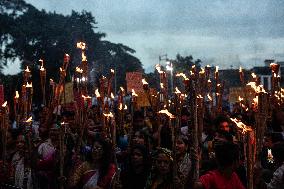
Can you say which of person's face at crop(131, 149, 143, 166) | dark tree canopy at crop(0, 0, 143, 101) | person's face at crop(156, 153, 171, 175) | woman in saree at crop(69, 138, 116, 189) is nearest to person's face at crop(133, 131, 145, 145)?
person's face at crop(131, 149, 143, 166)

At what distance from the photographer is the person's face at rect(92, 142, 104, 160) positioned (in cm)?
512

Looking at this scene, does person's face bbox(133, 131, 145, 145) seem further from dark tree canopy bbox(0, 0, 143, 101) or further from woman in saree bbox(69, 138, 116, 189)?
dark tree canopy bbox(0, 0, 143, 101)

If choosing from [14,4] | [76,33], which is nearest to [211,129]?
[76,33]

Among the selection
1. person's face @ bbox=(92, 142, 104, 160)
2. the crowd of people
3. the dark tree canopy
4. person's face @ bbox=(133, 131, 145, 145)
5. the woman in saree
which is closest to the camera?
the crowd of people

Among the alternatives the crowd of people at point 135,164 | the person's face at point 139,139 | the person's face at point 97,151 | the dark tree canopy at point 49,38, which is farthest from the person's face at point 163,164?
the dark tree canopy at point 49,38

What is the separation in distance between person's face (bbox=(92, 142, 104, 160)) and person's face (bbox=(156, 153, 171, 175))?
0.85 metres

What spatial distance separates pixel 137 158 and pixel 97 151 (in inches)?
20.0

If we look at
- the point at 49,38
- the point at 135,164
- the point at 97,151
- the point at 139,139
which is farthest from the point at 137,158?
the point at 49,38

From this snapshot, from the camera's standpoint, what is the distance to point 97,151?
202 inches

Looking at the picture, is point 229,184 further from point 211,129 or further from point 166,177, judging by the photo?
point 211,129

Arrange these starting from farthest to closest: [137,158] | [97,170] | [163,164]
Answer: [137,158] → [97,170] → [163,164]

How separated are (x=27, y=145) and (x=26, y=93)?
3.32 meters

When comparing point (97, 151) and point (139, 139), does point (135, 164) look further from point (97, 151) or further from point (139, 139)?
point (139, 139)

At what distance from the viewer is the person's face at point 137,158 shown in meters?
5.23
